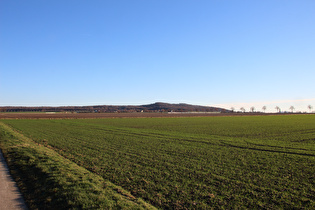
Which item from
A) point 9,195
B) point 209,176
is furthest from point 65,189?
point 209,176

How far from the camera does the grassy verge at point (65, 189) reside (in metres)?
7.09

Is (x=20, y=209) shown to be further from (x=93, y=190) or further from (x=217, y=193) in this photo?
(x=217, y=193)

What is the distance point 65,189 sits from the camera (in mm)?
8234

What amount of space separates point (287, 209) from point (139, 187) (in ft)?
16.5

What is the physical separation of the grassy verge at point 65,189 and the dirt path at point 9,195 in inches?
8.4

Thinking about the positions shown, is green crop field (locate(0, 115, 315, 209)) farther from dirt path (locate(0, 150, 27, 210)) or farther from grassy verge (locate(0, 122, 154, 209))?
dirt path (locate(0, 150, 27, 210))

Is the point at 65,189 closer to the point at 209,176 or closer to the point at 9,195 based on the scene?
the point at 9,195

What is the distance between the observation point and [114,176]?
1027 centimetres

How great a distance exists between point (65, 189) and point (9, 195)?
176 cm

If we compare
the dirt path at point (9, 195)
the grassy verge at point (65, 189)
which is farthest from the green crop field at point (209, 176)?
the dirt path at point (9, 195)

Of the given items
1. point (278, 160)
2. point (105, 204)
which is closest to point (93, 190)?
point (105, 204)

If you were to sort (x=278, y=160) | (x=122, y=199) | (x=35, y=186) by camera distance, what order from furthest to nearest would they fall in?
(x=278, y=160)
(x=35, y=186)
(x=122, y=199)

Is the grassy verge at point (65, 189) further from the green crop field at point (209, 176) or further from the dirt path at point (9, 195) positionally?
the green crop field at point (209, 176)

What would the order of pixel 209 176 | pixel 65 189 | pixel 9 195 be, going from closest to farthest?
1. pixel 9 195
2. pixel 65 189
3. pixel 209 176
